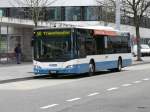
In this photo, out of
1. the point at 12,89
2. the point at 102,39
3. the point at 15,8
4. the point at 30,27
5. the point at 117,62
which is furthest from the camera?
the point at 15,8

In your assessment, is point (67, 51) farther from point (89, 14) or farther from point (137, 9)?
point (89, 14)

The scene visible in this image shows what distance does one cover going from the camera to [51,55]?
27.9 m

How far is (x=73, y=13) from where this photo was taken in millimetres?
76188

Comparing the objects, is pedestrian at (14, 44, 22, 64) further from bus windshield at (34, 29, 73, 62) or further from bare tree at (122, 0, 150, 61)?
bus windshield at (34, 29, 73, 62)

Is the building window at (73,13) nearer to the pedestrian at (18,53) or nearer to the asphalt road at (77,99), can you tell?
the pedestrian at (18,53)

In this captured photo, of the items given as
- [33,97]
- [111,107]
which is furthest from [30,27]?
[111,107]

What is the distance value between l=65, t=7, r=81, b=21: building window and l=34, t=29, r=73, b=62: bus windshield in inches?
1883

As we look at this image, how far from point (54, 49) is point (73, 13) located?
48575mm

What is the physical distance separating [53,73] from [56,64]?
640mm

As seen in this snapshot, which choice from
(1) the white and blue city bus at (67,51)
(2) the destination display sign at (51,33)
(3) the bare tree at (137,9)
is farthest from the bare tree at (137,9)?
(2) the destination display sign at (51,33)

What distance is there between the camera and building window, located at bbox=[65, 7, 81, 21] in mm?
76000

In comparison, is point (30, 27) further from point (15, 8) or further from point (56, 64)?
point (15, 8)

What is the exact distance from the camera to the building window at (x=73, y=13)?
7600 centimetres

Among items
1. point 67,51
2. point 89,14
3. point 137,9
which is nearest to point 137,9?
point 137,9
